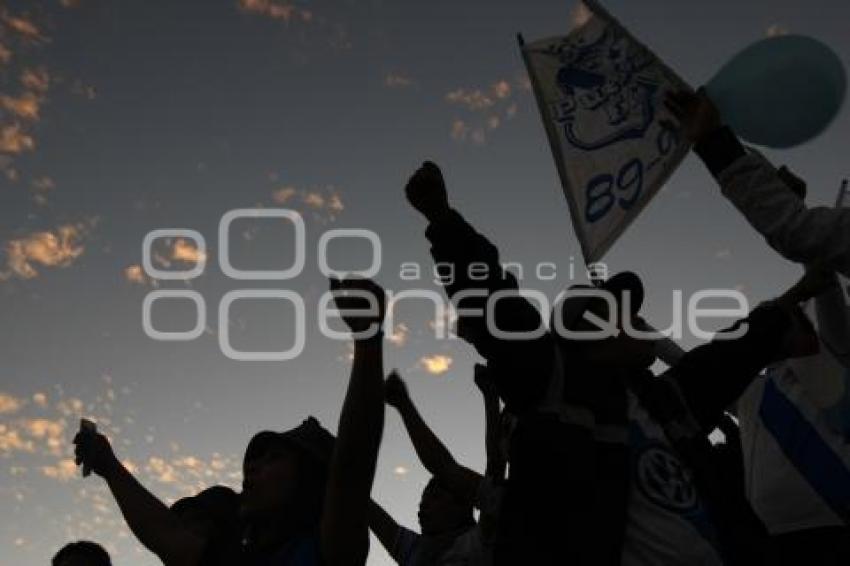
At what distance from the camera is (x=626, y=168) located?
372 centimetres

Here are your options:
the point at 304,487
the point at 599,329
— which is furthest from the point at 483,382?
the point at 599,329

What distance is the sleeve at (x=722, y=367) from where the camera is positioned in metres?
2.81

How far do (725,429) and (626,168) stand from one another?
1.30 m

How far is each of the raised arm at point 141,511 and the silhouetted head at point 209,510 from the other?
1.95ft

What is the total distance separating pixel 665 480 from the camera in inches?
97.5

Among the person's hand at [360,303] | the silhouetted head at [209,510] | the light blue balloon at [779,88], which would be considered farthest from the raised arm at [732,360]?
the silhouetted head at [209,510]

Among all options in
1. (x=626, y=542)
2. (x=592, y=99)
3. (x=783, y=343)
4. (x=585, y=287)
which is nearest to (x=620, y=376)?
(x=585, y=287)

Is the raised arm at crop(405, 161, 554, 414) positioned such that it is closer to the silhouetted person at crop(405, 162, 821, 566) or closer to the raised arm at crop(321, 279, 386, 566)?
the silhouetted person at crop(405, 162, 821, 566)

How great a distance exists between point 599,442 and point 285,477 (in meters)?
1.34

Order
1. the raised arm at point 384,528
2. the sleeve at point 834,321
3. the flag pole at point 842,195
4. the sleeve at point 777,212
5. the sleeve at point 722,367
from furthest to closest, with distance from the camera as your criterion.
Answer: the raised arm at point 384,528, the flag pole at point 842,195, the sleeve at point 834,321, the sleeve at point 777,212, the sleeve at point 722,367

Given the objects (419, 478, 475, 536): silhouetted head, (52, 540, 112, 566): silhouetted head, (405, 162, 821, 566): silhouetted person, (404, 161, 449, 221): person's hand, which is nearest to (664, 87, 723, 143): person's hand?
(405, 162, 821, 566): silhouetted person

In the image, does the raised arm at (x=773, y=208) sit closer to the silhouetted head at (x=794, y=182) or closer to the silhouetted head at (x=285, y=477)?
the silhouetted head at (x=794, y=182)

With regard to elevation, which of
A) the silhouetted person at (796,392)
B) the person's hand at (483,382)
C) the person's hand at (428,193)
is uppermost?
the person's hand at (428,193)

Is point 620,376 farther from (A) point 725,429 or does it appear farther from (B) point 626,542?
(A) point 725,429
